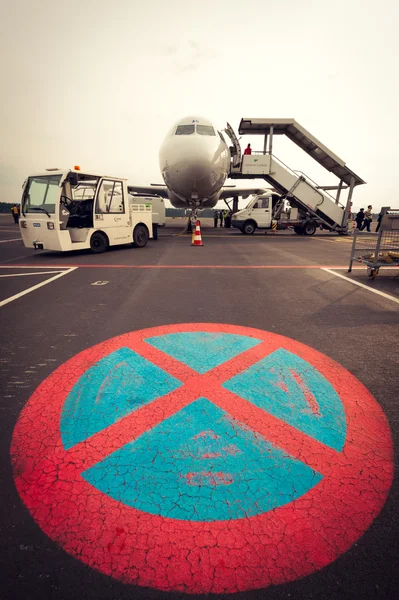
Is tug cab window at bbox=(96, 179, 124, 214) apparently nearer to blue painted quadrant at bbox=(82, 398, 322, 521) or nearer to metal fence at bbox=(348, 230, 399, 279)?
metal fence at bbox=(348, 230, 399, 279)

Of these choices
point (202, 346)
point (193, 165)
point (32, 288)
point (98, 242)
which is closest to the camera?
point (202, 346)

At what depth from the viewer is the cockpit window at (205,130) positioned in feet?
46.0

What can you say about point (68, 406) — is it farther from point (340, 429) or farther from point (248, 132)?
point (248, 132)

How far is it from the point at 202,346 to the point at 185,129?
14117mm

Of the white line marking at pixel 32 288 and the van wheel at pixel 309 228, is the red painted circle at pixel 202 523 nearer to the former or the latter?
the white line marking at pixel 32 288

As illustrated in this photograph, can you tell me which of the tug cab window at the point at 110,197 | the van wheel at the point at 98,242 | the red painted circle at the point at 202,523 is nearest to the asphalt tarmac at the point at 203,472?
the red painted circle at the point at 202,523

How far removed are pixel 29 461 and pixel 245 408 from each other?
4.84ft

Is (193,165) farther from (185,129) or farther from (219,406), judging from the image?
(219,406)

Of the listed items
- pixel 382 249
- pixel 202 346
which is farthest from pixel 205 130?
pixel 202 346

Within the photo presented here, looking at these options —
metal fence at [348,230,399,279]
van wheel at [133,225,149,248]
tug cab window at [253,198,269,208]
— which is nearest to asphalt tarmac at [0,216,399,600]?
metal fence at [348,230,399,279]

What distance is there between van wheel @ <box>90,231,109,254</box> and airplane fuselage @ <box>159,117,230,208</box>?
567cm

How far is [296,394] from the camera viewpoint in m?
2.39

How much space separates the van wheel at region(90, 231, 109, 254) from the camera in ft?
32.8

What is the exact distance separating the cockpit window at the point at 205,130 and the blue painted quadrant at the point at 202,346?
13509 millimetres
